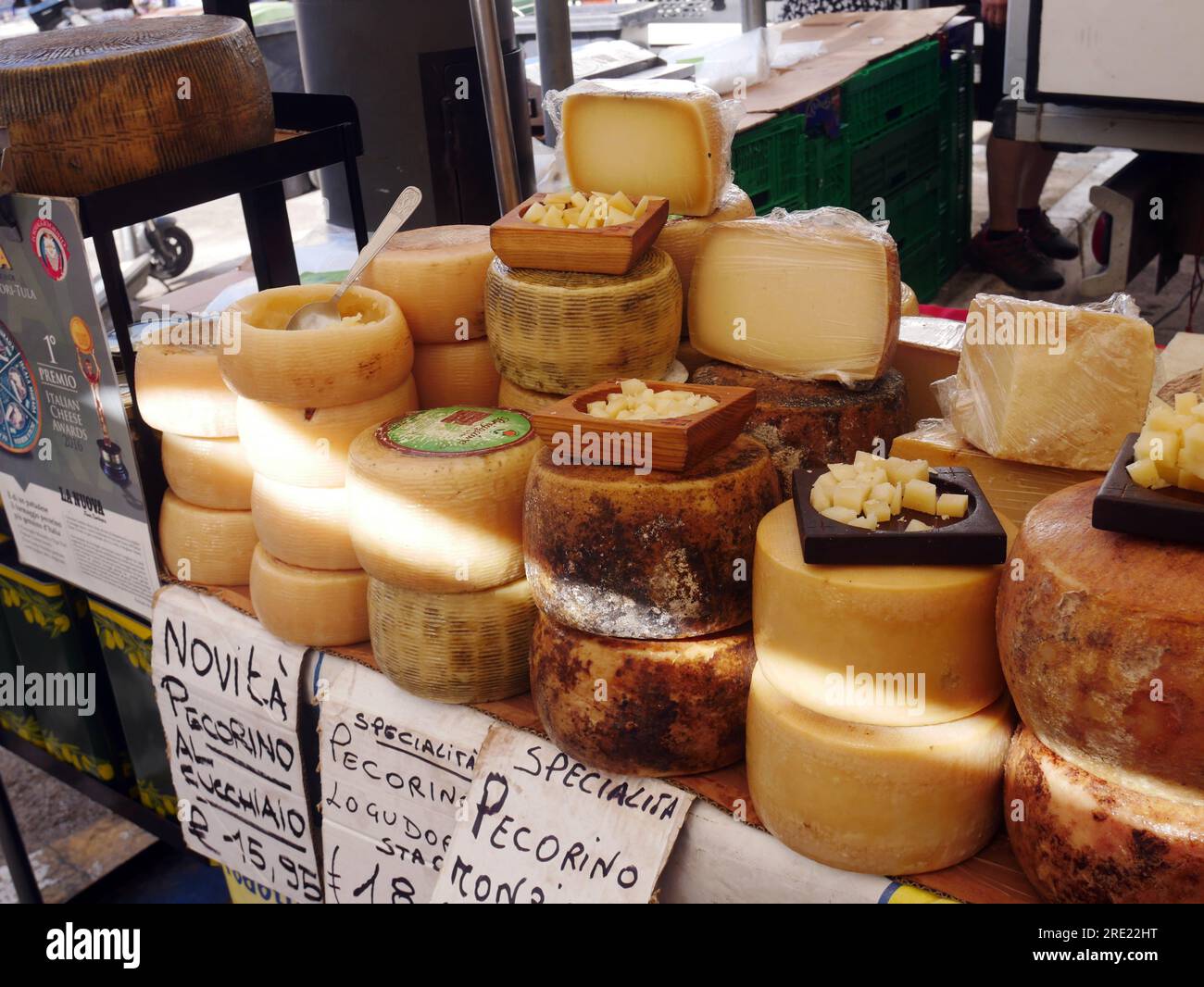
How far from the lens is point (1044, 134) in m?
3.08

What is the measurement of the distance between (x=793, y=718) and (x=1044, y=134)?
2.45 m

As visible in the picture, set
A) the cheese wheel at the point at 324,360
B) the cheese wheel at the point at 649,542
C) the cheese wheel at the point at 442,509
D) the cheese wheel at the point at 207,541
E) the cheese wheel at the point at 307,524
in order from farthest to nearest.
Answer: the cheese wheel at the point at 207,541, the cheese wheel at the point at 307,524, the cheese wheel at the point at 324,360, the cheese wheel at the point at 442,509, the cheese wheel at the point at 649,542

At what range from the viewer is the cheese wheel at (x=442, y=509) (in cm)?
149

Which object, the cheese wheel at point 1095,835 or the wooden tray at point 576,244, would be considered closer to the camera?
the cheese wheel at point 1095,835

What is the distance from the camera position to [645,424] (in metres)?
1.29

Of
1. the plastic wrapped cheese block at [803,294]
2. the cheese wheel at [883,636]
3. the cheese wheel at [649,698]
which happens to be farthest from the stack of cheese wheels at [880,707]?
the plastic wrapped cheese block at [803,294]

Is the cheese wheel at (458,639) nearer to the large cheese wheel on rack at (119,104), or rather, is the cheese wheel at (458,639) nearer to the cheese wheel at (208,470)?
the cheese wheel at (208,470)

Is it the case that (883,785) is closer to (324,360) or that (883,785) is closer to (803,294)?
(803,294)

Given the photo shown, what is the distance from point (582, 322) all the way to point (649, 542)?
41 cm

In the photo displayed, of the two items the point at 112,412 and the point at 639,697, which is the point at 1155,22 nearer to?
the point at 639,697

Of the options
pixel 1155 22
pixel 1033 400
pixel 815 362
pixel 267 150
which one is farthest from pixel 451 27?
pixel 1033 400

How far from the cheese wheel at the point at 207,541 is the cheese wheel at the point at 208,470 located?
0.07 ft

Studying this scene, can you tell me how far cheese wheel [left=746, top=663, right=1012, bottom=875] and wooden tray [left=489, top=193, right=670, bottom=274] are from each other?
2.11 ft

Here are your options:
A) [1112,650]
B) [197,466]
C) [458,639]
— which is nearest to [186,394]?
[197,466]
